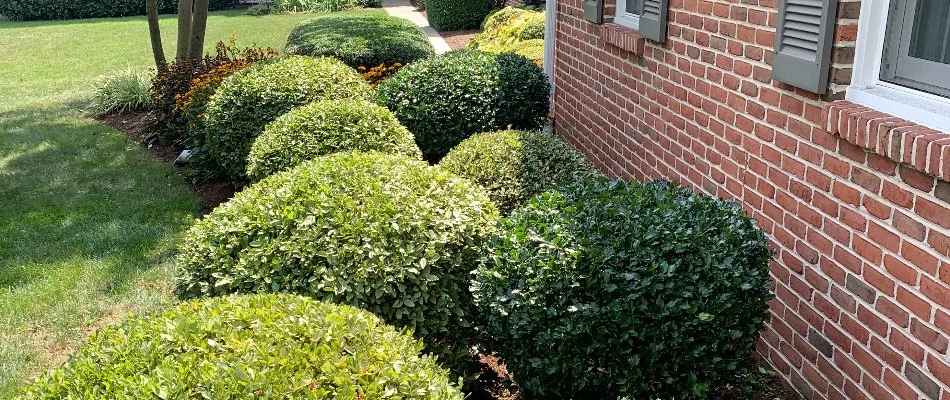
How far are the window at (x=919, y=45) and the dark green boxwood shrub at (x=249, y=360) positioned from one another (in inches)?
75.1

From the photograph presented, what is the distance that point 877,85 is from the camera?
2.88 meters

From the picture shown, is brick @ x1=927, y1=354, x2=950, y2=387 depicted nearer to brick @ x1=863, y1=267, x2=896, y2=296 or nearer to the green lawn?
brick @ x1=863, y1=267, x2=896, y2=296

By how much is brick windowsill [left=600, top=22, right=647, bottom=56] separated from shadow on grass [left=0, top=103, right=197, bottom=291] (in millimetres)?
3476

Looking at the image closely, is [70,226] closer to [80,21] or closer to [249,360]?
[249,360]

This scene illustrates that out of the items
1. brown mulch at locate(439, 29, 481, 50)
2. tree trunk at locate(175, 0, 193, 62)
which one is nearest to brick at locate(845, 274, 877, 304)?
tree trunk at locate(175, 0, 193, 62)

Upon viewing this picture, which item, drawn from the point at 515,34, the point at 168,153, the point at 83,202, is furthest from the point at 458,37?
the point at 83,202

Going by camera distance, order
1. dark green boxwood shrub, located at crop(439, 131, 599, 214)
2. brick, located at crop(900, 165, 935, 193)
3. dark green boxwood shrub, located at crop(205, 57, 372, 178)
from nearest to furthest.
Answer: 1. brick, located at crop(900, 165, 935, 193)
2. dark green boxwood shrub, located at crop(439, 131, 599, 214)
3. dark green boxwood shrub, located at crop(205, 57, 372, 178)

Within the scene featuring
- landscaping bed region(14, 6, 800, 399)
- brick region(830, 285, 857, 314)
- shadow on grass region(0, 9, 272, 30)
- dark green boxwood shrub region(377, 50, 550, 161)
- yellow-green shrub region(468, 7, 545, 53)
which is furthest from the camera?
shadow on grass region(0, 9, 272, 30)

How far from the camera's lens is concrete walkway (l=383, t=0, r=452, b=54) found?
15705mm

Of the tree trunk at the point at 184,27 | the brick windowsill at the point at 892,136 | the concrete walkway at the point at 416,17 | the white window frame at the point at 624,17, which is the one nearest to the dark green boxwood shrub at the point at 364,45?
the tree trunk at the point at 184,27

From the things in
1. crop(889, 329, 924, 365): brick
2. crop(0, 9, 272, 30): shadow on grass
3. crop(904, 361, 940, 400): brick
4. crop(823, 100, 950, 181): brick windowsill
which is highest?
crop(823, 100, 950, 181): brick windowsill

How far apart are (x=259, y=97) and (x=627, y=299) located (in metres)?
4.47

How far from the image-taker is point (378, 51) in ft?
30.8

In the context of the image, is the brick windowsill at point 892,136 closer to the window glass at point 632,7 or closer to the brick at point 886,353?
the brick at point 886,353
